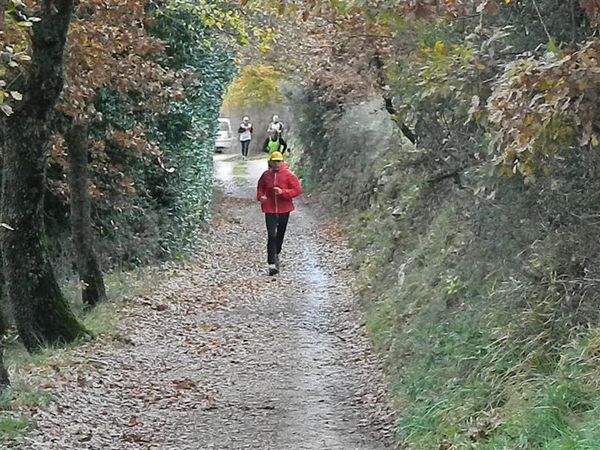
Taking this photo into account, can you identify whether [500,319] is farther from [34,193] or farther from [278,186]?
[278,186]

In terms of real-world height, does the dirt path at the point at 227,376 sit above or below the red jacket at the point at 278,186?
below

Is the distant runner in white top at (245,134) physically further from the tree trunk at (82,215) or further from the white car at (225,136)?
the tree trunk at (82,215)

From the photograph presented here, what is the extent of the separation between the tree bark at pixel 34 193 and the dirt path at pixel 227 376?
1.84 feet

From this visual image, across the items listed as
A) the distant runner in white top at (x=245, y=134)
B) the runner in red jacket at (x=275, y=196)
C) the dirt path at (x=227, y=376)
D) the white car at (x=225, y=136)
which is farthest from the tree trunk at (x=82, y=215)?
the white car at (x=225, y=136)

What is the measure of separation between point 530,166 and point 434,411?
245 cm

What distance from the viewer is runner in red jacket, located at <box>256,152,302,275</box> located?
1672 centimetres

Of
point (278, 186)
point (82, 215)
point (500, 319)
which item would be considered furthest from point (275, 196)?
point (500, 319)

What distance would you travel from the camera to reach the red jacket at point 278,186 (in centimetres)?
1672

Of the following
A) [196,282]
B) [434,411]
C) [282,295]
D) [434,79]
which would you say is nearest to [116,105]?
[196,282]

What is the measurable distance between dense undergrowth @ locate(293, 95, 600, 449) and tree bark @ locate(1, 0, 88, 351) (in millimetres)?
3706

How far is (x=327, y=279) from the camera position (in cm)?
1670

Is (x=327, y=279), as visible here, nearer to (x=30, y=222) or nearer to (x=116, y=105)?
(x=116, y=105)

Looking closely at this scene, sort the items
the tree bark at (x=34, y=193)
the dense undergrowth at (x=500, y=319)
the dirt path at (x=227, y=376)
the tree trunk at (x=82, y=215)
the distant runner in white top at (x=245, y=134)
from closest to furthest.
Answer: the dense undergrowth at (x=500, y=319) < the dirt path at (x=227, y=376) < the tree bark at (x=34, y=193) < the tree trunk at (x=82, y=215) < the distant runner in white top at (x=245, y=134)

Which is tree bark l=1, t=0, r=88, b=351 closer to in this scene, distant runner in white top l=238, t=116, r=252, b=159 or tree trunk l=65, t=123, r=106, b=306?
tree trunk l=65, t=123, r=106, b=306
